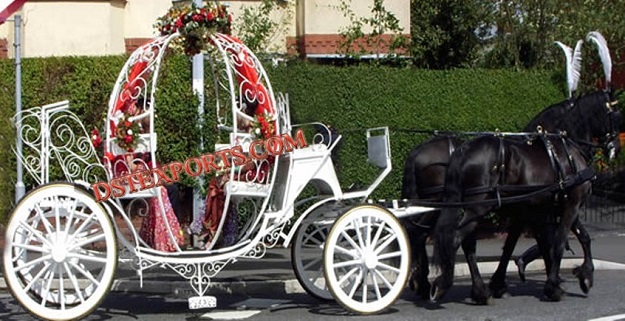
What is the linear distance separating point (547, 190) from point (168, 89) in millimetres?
6752

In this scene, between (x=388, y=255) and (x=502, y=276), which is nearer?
(x=388, y=255)

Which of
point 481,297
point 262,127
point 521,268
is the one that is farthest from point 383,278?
point 521,268

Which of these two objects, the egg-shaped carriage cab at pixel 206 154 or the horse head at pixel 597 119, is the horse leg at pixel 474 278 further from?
the egg-shaped carriage cab at pixel 206 154

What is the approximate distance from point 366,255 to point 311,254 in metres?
1.65

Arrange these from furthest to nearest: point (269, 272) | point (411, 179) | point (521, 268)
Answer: point (269, 272), point (521, 268), point (411, 179)

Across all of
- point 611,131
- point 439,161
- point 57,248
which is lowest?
point 57,248

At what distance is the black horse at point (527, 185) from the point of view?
33.3 feet

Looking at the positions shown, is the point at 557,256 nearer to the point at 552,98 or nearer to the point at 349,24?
the point at 552,98

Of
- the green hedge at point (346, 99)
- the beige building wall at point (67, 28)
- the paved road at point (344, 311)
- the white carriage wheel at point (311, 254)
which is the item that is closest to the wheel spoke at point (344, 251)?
the paved road at point (344, 311)

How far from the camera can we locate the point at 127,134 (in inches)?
365

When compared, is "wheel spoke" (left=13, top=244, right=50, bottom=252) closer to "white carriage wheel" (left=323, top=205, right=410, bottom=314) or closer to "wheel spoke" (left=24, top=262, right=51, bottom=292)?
"wheel spoke" (left=24, top=262, right=51, bottom=292)

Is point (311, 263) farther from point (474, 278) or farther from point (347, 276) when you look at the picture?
point (474, 278)

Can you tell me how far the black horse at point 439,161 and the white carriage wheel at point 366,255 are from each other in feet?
3.63

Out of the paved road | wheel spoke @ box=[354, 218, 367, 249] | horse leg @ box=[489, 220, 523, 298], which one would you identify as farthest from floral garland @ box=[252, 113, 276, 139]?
horse leg @ box=[489, 220, 523, 298]
